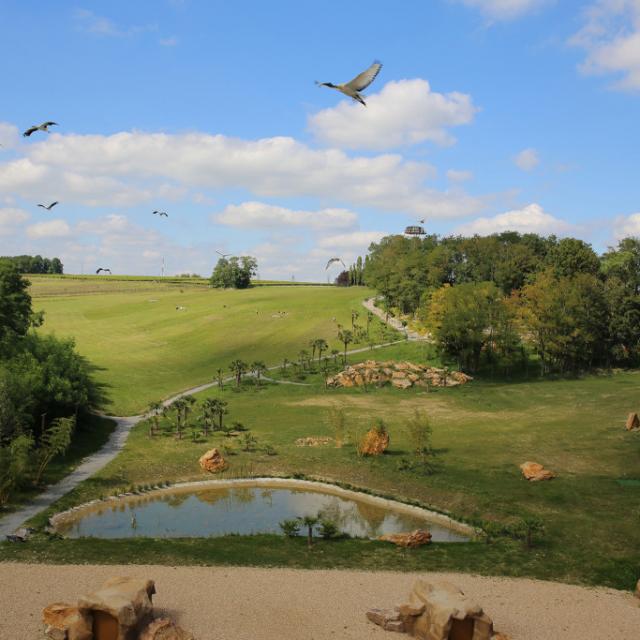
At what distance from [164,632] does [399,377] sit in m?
64.4

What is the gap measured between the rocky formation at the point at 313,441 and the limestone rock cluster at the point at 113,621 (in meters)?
32.1

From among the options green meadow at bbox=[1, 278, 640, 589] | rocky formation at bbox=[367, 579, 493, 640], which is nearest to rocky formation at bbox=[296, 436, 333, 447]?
green meadow at bbox=[1, 278, 640, 589]

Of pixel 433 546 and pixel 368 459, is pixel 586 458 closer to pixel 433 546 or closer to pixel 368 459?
pixel 368 459

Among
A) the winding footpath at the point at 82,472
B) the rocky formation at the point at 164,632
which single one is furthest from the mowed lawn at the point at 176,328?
the rocky formation at the point at 164,632

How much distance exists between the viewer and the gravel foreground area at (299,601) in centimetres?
2247

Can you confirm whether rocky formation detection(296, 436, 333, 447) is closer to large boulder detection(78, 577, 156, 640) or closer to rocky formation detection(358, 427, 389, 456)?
rocky formation detection(358, 427, 389, 456)

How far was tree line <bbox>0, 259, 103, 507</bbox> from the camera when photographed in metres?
40.4

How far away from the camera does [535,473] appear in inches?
1673

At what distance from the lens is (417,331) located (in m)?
114

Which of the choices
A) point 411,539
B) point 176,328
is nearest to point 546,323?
point 411,539

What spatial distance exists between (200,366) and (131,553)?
227 ft

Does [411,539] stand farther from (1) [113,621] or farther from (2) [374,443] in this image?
(2) [374,443]

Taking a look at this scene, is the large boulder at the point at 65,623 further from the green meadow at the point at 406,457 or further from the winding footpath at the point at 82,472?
the winding footpath at the point at 82,472

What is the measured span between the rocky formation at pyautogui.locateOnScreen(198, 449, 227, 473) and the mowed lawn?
1070 inches
